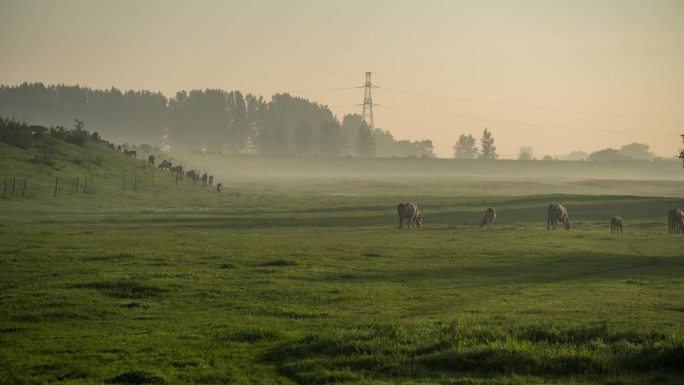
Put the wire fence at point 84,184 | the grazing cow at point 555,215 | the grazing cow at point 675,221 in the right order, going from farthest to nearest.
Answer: the wire fence at point 84,184 < the grazing cow at point 555,215 < the grazing cow at point 675,221

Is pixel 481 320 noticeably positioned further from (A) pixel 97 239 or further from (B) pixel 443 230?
(B) pixel 443 230

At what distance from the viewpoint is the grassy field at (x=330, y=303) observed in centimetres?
1436

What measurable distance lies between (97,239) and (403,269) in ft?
58.2

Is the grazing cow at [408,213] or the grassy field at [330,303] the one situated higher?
the grazing cow at [408,213]

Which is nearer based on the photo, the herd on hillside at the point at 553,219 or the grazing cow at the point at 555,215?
the herd on hillside at the point at 553,219

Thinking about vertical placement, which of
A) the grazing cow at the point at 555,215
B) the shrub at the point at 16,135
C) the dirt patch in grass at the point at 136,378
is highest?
the shrub at the point at 16,135

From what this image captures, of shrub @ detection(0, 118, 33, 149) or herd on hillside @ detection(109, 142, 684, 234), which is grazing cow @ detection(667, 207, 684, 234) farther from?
shrub @ detection(0, 118, 33, 149)

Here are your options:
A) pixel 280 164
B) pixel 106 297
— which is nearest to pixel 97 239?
pixel 106 297

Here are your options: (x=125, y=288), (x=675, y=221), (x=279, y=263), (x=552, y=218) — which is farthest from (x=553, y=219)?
(x=125, y=288)

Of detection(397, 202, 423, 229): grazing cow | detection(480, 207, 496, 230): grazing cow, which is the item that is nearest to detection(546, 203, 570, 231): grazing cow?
detection(480, 207, 496, 230): grazing cow

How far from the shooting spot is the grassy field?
1436 cm

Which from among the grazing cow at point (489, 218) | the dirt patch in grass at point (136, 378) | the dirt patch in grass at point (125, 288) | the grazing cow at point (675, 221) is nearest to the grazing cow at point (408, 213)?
the grazing cow at point (489, 218)

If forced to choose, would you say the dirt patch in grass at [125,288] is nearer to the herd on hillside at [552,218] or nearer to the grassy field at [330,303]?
the grassy field at [330,303]

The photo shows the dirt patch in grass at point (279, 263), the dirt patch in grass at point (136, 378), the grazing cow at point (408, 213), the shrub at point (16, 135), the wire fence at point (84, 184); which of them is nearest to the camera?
the dirt patch in grass at point (136, 378)
